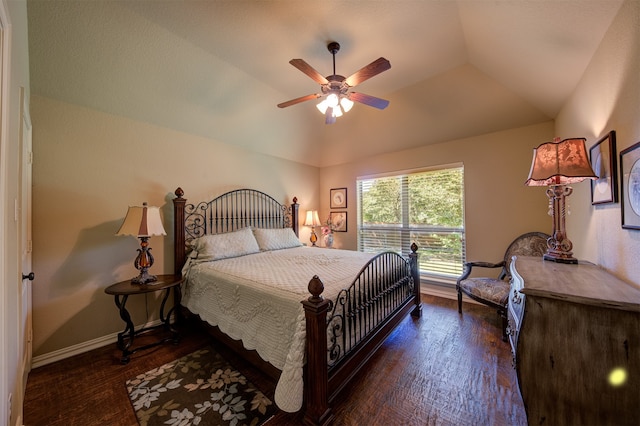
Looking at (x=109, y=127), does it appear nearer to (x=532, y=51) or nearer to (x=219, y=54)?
(x=219, y=54)

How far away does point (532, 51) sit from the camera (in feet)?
6.34

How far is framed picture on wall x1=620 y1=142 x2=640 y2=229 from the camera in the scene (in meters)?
1.22

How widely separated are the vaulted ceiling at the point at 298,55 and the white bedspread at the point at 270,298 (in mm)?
2031

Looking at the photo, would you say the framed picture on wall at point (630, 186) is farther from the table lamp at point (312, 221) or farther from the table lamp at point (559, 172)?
the table lamp at point (312, 221)

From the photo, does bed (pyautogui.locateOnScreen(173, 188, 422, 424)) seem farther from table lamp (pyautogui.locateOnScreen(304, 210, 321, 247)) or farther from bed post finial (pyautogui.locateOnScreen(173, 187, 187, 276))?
table lamp (pyautogui.locateOnScreen(304, 210, 321, 247))

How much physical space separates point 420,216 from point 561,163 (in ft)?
7.70

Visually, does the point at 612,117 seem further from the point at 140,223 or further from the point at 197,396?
the point at 140,223

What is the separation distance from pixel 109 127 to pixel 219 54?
4.69 ft

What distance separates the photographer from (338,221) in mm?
4938

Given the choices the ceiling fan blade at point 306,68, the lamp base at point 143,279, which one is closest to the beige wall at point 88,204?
the lamp base at point 143,279

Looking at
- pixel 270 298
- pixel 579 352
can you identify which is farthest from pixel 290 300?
pixel 579 352

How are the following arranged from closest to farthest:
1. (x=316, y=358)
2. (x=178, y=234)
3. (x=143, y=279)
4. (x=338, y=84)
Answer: (x=316, y=358), (x=338, y=84), (x=143, y=279), (x=178, y=234)

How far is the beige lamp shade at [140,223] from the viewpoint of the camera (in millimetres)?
2254

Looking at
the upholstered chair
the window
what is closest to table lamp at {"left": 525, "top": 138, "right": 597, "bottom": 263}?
the upholstered chair
